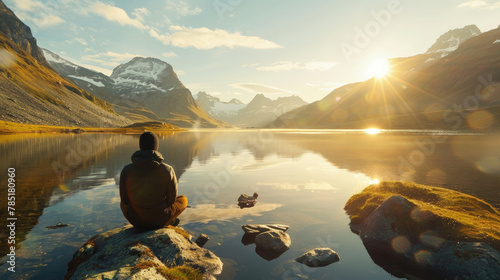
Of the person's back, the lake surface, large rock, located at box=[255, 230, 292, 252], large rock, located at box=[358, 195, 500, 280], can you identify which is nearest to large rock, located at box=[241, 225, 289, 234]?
the lake surface

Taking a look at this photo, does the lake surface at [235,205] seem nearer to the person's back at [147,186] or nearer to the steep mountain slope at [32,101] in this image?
the person's back at [147,186]

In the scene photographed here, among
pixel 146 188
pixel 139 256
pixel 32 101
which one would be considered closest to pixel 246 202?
pixel 146 188

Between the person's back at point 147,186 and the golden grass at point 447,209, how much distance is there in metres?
11.0

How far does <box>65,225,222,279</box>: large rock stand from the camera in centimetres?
689

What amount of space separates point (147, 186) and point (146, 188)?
0.08 metres

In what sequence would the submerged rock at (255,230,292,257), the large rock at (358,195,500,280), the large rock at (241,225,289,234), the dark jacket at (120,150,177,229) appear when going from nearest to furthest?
the large rock at (358,195,500,280), the dark jacket at (120,150,177,229), the submerged rock at (255,230,292,257), the large rock at (241,225,289,234)

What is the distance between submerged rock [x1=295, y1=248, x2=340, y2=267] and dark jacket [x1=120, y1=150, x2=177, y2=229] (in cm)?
587

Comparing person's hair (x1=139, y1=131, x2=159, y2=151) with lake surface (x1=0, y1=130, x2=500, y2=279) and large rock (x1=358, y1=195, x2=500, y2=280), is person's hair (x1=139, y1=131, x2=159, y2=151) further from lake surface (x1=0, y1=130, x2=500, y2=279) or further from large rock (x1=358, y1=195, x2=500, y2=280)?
large rock (x1=358, y1=195, x2=500, y2=280)

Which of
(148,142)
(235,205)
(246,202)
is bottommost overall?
(235,205)

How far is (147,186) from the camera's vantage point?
8.88 meters

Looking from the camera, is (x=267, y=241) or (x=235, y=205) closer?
(x=267, y=241)

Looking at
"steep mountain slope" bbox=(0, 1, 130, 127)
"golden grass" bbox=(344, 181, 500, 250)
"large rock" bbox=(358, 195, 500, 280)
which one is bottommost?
"large rock" bbox=(358, 195, 500, 280)

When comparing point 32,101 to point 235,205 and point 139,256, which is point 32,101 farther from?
point 139,256

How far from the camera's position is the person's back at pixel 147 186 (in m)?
8.76
